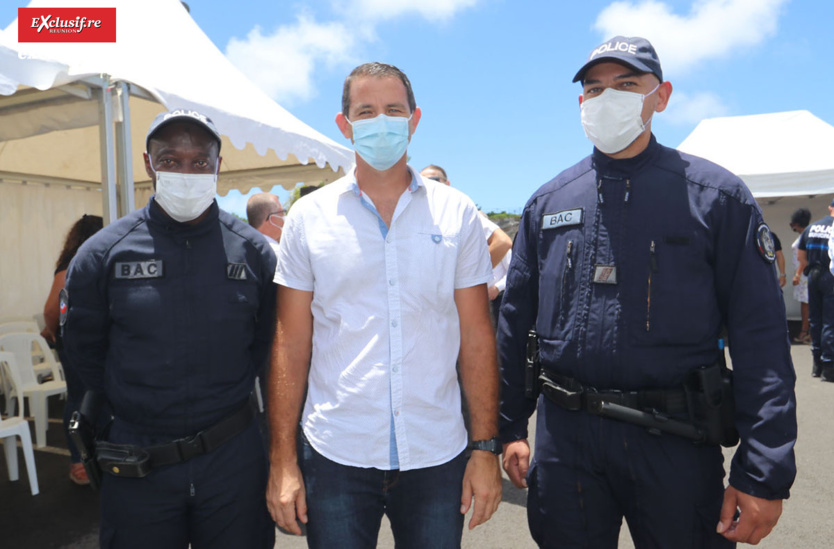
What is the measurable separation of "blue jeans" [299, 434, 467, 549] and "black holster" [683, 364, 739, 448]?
716 millimetres

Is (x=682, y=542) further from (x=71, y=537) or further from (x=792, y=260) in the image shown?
(x=792, y=260)

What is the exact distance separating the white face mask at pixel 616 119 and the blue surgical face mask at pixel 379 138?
62 cm

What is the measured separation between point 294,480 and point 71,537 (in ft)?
8.89

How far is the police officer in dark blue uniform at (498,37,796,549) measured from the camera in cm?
172

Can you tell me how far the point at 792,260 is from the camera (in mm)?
13828

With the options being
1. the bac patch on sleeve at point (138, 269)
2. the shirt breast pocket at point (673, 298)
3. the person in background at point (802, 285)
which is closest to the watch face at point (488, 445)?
the shirt breast pocket at point (673, 298)

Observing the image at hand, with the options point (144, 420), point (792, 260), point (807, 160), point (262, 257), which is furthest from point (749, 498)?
point (792, 260)

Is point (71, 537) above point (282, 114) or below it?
below

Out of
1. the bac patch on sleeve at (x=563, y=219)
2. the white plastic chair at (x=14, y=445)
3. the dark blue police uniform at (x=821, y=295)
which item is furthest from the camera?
the dark blue police uniform at (x=821, y=295)

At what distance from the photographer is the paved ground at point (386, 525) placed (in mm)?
3465

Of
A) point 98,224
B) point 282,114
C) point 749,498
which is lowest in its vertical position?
point 749,498

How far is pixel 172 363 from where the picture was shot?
6.09 feet

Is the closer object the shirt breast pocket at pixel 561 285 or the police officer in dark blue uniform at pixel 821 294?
the shirt breast pocket at pixel 561 285

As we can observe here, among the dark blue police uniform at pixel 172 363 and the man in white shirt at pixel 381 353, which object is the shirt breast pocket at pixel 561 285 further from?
the dark blue police uniform at pixel 172 363
